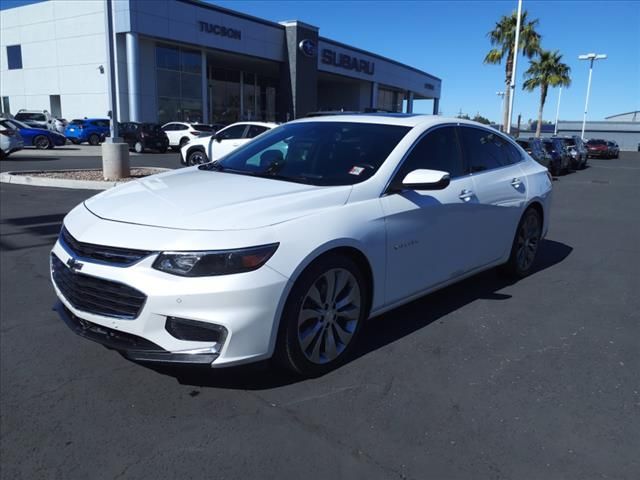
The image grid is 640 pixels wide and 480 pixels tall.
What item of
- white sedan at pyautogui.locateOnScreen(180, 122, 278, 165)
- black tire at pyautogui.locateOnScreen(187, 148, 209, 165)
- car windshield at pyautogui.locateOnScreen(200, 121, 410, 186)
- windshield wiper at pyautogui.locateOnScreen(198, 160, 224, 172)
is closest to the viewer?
car windshield at pyautogui.locateOnScreen(200, 121, 410, 186)

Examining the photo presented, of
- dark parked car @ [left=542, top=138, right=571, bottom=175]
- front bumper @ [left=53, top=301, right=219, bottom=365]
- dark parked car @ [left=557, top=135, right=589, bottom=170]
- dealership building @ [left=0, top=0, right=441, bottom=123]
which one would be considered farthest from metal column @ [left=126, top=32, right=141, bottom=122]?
front bumper @ [left=53, top=301, right=219, bottom=365]

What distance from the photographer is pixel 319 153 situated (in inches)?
161

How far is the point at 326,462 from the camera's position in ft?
8.36

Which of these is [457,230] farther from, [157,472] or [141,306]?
[157,472]

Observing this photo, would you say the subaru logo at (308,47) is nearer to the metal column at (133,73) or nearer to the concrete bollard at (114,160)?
the metal column at (133,73)

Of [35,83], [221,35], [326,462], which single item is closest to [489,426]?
[326,462]

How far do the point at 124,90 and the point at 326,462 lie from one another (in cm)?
3121

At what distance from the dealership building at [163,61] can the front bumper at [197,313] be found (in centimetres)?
2697

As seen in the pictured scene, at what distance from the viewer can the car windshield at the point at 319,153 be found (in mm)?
3766

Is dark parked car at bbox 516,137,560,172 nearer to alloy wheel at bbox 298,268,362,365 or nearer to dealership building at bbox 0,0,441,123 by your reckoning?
alloy wheel at bbox 298,268,362,365

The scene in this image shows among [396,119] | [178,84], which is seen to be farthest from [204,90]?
[396,119]

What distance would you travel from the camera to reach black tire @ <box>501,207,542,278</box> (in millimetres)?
5348

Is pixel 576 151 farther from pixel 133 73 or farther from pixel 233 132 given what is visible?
pixel 133 73

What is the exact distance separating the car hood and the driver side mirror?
481mm
